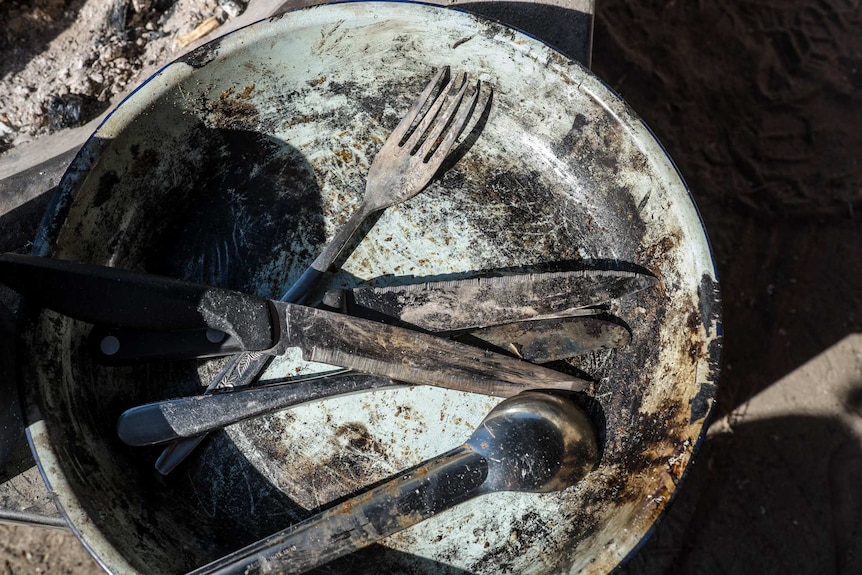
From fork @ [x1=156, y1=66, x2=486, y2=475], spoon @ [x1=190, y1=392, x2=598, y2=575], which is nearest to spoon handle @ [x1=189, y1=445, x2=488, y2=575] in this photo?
spoon @ [x1=190, y1=392, x2=598, y2=575]

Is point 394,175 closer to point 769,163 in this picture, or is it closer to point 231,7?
point 231,7

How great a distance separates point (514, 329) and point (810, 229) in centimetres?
93

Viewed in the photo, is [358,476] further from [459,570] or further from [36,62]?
[36,62]

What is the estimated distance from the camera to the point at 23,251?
1192 mm

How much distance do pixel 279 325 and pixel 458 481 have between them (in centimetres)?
35

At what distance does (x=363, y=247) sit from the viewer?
45.7 inches

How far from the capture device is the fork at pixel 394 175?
1.07 meters

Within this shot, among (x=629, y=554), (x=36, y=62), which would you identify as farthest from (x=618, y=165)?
(x=36, y=62)

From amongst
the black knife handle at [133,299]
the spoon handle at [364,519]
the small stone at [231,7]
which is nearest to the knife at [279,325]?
the black knife handle at [133,299]

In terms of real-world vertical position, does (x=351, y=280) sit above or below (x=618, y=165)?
below

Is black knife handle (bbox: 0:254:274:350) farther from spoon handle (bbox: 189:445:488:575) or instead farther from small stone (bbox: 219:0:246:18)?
small stone (bbox: 219:0:246:18)

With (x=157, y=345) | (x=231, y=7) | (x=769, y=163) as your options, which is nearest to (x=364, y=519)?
(x=157, y=345)

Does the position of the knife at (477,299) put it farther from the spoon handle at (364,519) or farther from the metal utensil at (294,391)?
the spoon handle at (364,519)

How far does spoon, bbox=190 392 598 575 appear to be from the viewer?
98 cm
